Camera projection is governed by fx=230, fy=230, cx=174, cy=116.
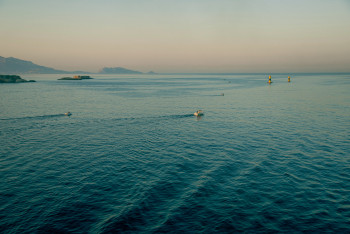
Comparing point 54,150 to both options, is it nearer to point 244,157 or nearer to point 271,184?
point 244,157

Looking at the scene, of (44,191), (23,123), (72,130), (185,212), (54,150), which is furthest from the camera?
(23,123)

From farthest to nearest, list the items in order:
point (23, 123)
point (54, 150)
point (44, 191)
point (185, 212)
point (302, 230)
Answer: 1. point (23, 123)
2. point (54, 150)
3. point (44, 191)
4. point (185, 212)
5. point (302, 230)

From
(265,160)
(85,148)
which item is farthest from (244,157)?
(85,148)

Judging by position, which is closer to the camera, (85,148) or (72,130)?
(85,148)

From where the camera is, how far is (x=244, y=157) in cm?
3472

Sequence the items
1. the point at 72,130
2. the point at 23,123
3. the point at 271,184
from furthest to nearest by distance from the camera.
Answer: the point at 23,123 < the point at 72,130 < the point at 271,184

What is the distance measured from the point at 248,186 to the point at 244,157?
9.29m

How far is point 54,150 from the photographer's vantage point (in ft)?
123

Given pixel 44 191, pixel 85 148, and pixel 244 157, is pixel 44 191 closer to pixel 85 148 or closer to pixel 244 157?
pixel 85 148

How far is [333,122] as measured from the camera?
58.0 metres

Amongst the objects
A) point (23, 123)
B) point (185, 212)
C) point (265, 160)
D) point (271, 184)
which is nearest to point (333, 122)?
point (265, 160)

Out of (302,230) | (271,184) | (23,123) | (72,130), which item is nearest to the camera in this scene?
(302,230)

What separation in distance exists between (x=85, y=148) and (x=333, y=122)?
58.3 m

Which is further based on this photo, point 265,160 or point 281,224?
point 265,160
